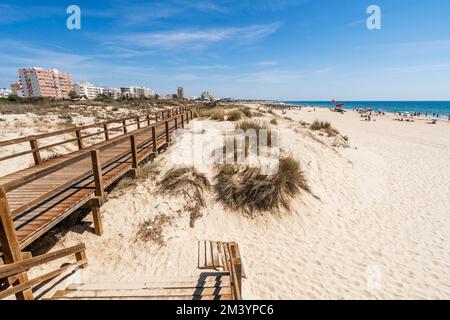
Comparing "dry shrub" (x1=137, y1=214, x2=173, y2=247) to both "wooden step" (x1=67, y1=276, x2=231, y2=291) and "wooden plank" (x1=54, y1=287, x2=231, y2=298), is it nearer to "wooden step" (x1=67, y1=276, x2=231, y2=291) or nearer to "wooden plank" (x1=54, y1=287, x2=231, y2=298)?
"wooden step" (x1=67, y1=276, x2=231, y2=291)

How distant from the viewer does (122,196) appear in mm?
6137

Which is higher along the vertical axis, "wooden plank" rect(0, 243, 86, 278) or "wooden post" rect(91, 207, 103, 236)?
"wooden plank" rect(0, 243, 86, 278)

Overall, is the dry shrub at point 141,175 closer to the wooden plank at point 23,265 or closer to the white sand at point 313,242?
the white sand at point 313,242

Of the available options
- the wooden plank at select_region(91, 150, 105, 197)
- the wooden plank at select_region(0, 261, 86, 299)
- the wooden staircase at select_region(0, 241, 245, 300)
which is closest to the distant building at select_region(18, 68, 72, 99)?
the wooden plank at select_region(91, 150, 105, 197)

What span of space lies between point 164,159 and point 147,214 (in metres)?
2.62

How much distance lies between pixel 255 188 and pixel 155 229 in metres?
3.08

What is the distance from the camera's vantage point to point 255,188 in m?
6.59

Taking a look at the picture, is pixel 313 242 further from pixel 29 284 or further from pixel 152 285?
pixel 29 284

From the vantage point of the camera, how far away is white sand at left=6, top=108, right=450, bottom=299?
14.5 ft

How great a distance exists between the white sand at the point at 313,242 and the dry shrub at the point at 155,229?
14 centimetres

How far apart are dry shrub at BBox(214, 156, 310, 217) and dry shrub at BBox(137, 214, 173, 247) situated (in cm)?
173

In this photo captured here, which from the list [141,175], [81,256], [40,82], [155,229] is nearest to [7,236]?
[81,256]

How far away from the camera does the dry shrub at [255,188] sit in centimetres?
643
